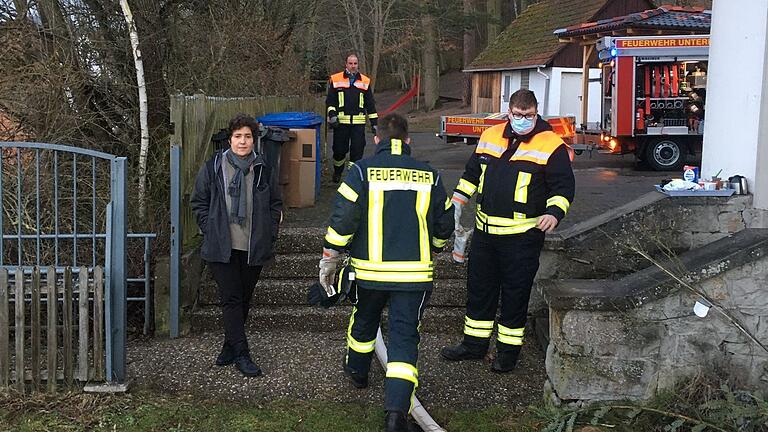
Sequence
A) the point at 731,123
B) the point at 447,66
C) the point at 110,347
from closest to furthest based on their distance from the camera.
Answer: the point at 110,347
the point at 731,123
the point at 447,66

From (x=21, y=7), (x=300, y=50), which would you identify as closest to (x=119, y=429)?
(x=21, y=7)

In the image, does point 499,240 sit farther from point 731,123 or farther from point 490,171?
point 731,123

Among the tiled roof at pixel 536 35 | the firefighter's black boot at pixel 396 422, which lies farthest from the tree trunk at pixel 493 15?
the firefighter's black boot at pixel 396 422

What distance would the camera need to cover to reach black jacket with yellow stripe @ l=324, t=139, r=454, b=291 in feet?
15.0

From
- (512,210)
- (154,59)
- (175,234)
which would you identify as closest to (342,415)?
(512,210)

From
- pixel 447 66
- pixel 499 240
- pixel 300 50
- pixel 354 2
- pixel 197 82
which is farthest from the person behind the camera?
pixel 447 66

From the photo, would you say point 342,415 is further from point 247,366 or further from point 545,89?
point 545,89

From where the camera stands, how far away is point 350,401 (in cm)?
497

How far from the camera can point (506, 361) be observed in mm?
5465

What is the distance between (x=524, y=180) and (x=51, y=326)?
305cm

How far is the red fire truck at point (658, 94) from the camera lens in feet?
49.6

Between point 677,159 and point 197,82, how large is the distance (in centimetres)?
1002

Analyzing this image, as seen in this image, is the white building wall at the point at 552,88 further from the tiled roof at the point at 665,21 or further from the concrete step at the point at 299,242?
the concrete step at the point at 299,242

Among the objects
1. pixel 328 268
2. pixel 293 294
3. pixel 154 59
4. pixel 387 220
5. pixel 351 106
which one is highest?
pixel 154 59
